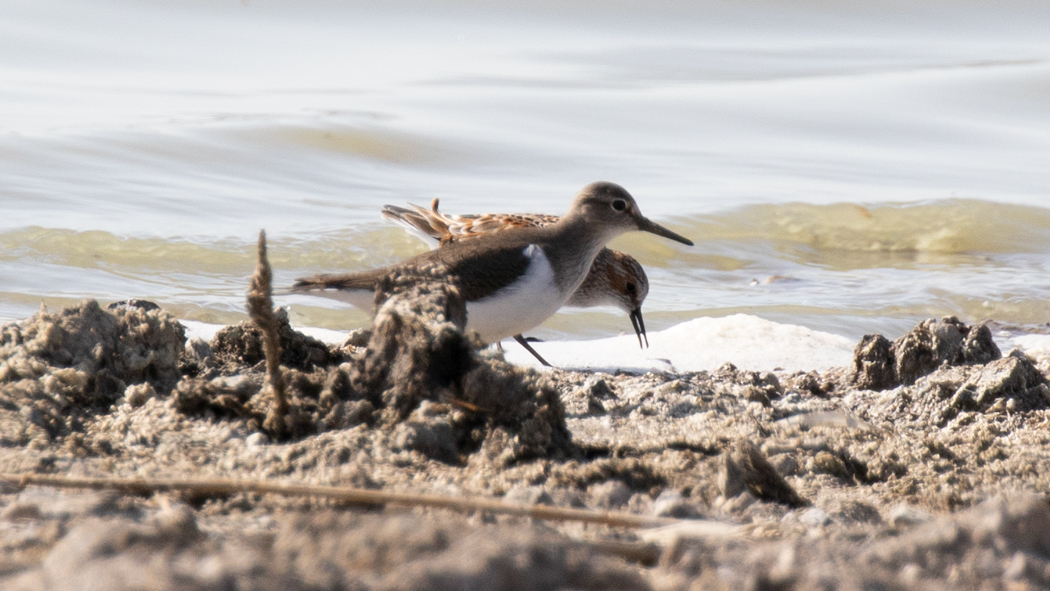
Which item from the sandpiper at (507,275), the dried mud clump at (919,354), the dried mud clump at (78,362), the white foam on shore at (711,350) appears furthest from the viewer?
the white foam on shore at (711,350)

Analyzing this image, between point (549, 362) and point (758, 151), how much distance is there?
8128 millimetres

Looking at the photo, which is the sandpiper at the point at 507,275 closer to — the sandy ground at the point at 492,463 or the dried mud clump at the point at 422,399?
the sandy ground at the point at 492,463

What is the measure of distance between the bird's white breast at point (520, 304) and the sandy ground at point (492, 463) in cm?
61

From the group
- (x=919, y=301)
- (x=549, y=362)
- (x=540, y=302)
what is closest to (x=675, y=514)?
(x=540, y=302)

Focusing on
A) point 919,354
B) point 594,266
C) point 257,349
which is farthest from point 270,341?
point 594,266

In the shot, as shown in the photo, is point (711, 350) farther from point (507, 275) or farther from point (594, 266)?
point (594, 266)

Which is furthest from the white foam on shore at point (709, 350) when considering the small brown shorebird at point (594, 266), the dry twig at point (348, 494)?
the dry twig at point (348, 494)

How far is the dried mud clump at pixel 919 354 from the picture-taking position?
3.70 m

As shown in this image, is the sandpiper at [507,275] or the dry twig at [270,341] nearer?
the dry twig at [270,341]

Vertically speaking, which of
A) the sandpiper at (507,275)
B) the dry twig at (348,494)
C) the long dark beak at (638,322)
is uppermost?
the sandpiper at (507,275)

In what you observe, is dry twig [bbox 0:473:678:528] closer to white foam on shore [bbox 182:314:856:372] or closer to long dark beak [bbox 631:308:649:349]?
white foam on shore [bbox 182:314:856:372]

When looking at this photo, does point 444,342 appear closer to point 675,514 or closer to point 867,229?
point 675,514

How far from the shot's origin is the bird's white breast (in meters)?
4.18

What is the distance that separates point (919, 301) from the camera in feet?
24.6
